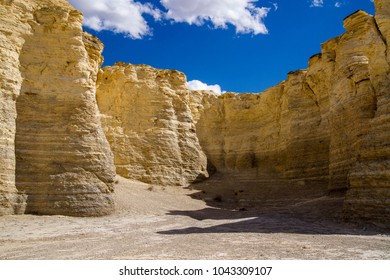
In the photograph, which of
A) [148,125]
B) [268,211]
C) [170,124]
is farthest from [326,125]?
[148,125]

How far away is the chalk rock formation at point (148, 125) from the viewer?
23.2m

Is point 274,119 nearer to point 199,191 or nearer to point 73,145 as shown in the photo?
point 199,191

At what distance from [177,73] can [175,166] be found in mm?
7856

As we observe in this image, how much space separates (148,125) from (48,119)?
34.4 feet

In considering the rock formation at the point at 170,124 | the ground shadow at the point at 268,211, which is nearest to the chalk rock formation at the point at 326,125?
the rock formation at the point at 170,124

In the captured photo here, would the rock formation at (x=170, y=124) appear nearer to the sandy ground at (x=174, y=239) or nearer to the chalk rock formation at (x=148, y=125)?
the chalk rock formation at (x=148, y=125)

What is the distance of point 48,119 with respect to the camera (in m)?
14.4

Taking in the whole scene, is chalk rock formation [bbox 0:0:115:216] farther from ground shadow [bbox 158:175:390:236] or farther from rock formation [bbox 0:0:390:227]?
ground shadow [bbox 158:175:390:236]

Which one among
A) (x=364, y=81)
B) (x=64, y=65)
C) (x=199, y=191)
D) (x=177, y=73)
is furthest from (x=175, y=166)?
(x=364, y=81)

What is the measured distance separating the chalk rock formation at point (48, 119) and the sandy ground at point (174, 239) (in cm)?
105

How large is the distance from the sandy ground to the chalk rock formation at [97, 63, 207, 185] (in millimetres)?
8167

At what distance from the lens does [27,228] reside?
1087cm

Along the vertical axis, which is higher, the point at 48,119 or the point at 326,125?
the point at 326,125

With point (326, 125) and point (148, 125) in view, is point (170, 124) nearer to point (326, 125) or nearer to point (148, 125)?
point (148, 125)
